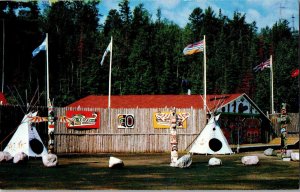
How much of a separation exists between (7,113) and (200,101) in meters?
14.6

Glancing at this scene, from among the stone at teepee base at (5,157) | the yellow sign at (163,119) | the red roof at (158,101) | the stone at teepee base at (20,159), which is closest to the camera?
the stone at teepee base at (20,159)

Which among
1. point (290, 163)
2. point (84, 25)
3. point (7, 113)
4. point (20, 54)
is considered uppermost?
point (84, 25)

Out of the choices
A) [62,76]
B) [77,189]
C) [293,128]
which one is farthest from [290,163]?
[62,76]

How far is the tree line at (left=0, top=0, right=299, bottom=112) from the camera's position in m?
41.3

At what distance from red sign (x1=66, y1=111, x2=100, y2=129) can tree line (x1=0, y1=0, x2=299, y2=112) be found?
7.31 meters

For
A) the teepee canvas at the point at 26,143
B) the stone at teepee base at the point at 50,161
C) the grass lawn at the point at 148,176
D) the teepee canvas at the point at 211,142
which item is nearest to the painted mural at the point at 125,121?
the teepee canvas at the point at 211,142

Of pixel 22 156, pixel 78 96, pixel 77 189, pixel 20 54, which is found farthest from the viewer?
pixel 78 96

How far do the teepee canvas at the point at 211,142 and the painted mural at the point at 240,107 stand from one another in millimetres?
5621

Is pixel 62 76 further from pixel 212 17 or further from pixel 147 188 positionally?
pixel 147 188

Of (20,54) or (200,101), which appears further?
(20,54)

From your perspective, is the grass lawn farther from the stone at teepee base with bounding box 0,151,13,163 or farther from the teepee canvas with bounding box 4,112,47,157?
the teepee canvas with bounding box 4,112,47,157

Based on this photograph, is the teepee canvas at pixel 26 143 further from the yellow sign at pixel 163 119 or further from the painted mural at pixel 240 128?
the painted mural at pixel 240 128

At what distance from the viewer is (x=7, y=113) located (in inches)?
1000

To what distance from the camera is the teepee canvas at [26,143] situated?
2352cm
